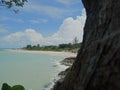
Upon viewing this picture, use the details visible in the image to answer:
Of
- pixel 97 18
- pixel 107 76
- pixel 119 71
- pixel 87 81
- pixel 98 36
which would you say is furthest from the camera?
pixel 97 18

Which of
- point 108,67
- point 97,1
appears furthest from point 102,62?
point 97,1

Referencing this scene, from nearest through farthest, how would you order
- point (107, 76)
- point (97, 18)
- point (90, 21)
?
1. point (107, 76)
2. point (97, 18)
3. point (90, 21)

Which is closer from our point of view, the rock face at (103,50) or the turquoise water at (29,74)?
the rock face at (103,50)

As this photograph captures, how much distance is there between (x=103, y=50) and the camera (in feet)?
11.9

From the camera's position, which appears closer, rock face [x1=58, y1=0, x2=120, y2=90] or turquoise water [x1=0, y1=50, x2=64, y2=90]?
rock face [x1=58, y1=0, x2=120, y2=90]

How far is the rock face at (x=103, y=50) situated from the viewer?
326 cm

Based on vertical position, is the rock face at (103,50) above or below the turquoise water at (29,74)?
above

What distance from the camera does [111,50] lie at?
11.1 ft

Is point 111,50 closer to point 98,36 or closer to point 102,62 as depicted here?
point 102,62

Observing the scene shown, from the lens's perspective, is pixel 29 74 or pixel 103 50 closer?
pixel 103 50

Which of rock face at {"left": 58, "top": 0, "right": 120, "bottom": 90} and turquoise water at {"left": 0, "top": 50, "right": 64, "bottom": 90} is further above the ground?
rock face at {"left": 58, "top": 0, "right": 120, "bottom": 90}

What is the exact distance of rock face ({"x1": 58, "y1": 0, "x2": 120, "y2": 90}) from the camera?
326 centimetres

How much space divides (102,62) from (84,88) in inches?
22.5

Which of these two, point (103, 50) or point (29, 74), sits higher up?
point (103, 50)
